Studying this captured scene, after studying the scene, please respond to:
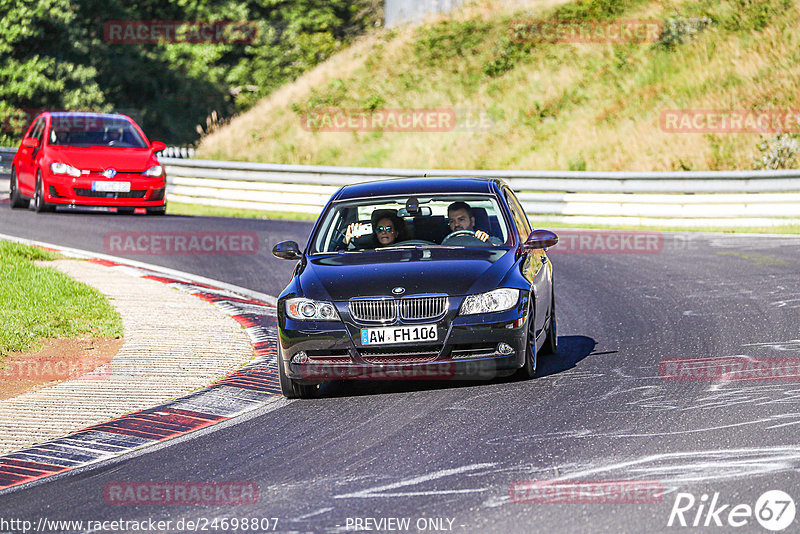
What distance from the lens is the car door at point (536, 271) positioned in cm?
935

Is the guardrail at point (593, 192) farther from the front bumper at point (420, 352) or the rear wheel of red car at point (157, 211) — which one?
the front bumper at point (420, 352)

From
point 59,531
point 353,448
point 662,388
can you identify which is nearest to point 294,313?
point 353,448

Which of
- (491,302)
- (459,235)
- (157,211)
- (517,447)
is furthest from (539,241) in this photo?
(157,211)

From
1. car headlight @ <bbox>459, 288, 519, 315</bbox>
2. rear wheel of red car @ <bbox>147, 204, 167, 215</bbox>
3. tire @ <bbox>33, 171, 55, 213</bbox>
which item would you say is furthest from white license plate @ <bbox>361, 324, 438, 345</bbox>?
tire @ <bbox>33, 171, 55, 213</bbox>

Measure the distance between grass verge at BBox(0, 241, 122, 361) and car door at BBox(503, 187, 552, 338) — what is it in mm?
3880

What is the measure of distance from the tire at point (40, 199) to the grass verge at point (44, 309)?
7.22m

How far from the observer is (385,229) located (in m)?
9.82

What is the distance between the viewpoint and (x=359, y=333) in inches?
336

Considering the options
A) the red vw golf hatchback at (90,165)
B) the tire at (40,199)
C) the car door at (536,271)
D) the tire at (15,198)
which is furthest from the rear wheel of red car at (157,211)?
the car door at (536,271)

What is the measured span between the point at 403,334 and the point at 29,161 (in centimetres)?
1588

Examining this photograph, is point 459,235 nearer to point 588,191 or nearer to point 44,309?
point 44,309

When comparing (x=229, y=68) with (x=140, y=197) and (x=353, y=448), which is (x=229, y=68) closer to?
(x=140, y=197)

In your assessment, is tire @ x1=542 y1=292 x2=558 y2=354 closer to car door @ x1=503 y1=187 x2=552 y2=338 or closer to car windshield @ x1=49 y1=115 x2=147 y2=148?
car door @ x1=503 y1=187 x2=552 y2=338

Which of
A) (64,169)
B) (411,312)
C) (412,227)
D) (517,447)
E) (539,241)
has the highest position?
(412,227)
